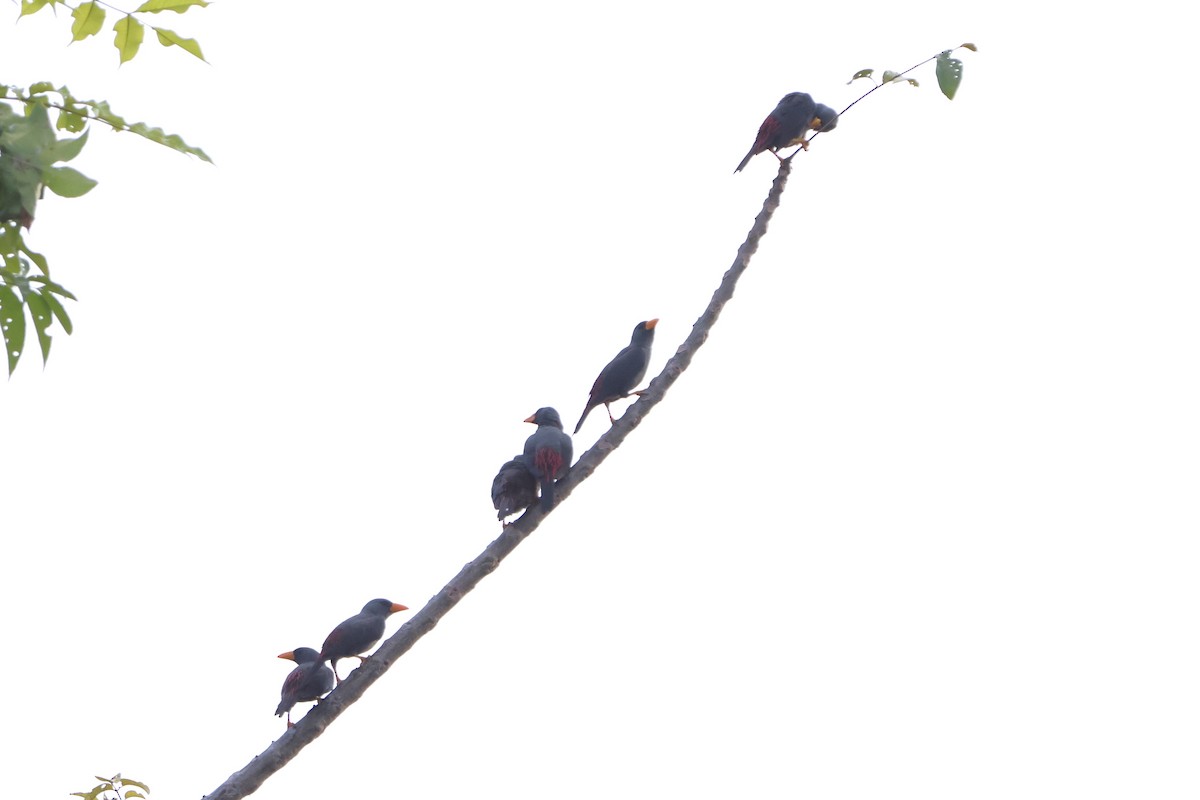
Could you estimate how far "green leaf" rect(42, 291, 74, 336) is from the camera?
1.85 m

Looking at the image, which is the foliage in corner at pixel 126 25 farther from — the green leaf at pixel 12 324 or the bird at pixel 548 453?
the bird at pixel 548 453

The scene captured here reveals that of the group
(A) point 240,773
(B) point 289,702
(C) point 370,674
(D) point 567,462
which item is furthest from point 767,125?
(A) point 240,773

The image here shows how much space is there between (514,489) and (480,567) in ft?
5.43

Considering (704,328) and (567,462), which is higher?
(567,462)

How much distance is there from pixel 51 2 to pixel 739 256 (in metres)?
2.21

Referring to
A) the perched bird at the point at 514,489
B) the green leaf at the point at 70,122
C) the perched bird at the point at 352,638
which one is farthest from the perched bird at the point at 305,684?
the green leaf at the point at 70,122

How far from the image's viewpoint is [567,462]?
193 inches

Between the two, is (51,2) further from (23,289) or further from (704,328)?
(704,328)

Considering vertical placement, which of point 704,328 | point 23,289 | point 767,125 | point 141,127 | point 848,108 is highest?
point 767,125

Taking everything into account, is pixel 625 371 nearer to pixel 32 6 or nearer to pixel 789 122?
pixel 789 122

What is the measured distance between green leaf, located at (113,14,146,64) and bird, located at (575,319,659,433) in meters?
3.92

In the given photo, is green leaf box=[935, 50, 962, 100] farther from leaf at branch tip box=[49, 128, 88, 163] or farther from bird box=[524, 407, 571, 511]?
leaf at branch tip box=[49, 128, 88, 163]

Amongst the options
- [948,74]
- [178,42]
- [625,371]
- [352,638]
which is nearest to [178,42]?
[178,42]

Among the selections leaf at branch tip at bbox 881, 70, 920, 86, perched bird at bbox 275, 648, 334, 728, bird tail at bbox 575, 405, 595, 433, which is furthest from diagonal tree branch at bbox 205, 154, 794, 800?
bird tail at bbox 575, 405, 595, 433
